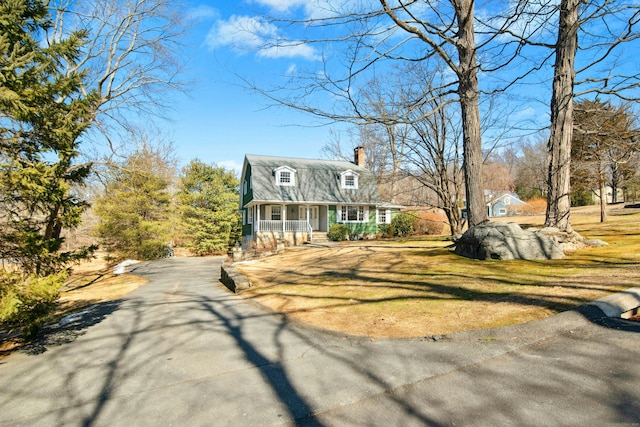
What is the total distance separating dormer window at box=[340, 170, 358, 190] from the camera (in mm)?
26594

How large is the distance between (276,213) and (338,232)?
5.25 metres

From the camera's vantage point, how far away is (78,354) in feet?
15.7

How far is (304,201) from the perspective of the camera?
24.5 meters

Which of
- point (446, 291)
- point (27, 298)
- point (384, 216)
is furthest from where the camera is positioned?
point (384, 216)

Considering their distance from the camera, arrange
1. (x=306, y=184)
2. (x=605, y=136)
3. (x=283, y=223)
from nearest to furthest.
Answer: (x=605, y=136) → (x=283, y=223) → (x=306, y=184)

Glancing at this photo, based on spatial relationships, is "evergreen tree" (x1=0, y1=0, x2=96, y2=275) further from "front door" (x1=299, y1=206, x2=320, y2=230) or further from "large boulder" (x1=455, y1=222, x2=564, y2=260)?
"front door" (x1=299, y1=206, x2=320, y2=230)

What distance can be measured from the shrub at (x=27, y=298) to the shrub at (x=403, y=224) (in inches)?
864

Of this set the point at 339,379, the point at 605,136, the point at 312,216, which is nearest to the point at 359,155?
the point at 312,216

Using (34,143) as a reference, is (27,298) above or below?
below

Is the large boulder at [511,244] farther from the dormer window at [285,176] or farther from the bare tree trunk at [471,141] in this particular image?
the dormer window at [285,176]

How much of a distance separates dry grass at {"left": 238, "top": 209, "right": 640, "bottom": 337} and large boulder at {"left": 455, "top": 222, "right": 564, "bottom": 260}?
0.39 metres

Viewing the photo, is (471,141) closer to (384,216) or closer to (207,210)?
(384,216)

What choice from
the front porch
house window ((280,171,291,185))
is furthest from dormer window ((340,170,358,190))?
house window ((280,171,291,185))

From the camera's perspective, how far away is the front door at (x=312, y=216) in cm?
2658
